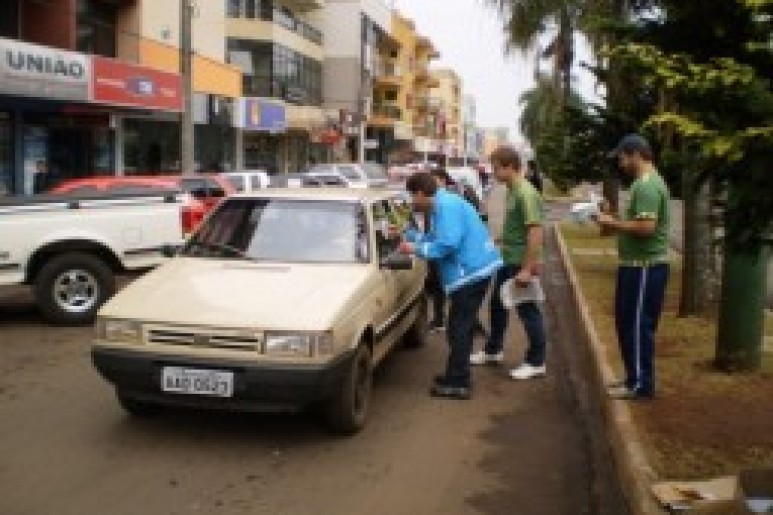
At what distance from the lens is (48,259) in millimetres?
10766

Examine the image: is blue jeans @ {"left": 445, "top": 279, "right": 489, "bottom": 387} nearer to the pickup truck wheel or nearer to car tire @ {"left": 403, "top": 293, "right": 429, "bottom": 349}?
car tire @ {"left": 403, "top": 293, "right": 429, "bottom": 349}

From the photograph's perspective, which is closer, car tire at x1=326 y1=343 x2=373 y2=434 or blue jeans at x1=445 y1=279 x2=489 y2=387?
car tire at x1=326 y1=343 x2=373 y2=434

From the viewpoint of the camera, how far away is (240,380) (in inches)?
233

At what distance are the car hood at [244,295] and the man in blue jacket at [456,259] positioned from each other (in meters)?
0.73

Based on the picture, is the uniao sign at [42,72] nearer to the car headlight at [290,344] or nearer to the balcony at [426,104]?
the car headlight at [290,344]

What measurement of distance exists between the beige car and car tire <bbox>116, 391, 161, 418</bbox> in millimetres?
16

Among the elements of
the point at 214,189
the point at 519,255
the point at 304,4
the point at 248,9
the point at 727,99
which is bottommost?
the point at 519,255

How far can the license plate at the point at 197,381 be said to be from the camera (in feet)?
19.5

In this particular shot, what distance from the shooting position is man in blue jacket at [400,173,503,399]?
7559mm

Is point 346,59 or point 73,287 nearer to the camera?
point 73,287

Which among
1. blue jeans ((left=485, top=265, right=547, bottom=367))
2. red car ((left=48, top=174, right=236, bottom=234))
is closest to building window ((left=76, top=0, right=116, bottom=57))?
red car ((left=48, top=174, right=236, bottom=234))

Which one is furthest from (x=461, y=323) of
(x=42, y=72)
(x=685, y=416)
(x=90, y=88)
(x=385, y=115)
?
(x=385, y=115)

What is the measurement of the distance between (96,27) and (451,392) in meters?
22.6

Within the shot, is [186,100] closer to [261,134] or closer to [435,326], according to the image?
[435,326]
